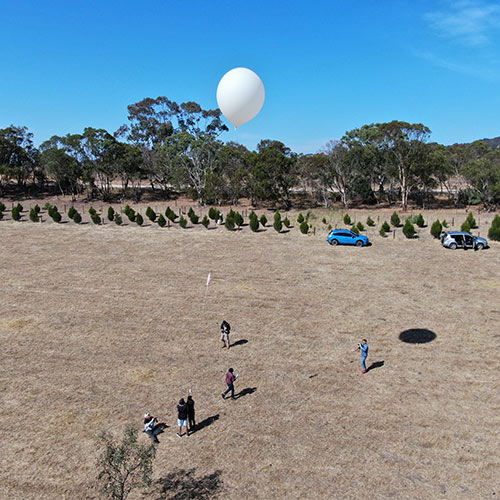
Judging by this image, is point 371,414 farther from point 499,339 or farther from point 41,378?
point 41,378

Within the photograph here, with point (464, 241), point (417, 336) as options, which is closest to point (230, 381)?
point (417, 336)

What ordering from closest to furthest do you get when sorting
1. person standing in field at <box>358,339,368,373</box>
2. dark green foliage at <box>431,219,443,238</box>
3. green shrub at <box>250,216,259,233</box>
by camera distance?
person standing in field at <box>358,339,368,373</box> → dark green foliage at <box>431,219,443,238</box> → green shrub at <box>250,216,259,233</box>

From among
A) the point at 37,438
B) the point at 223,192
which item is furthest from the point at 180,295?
the point at 223,192

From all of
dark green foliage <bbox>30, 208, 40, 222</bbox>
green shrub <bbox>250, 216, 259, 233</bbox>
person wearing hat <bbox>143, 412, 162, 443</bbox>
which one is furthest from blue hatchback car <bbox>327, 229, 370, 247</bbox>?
dark green foliage <bbox>30, 208, 40, 222</bbox>

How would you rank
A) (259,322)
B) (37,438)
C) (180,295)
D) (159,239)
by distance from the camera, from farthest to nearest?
(159,239)
(180,295)
(259,322)
(37,438)

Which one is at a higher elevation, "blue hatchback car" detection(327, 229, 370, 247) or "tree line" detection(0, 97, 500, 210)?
"tree line" detection(0, 97, 500, 210)

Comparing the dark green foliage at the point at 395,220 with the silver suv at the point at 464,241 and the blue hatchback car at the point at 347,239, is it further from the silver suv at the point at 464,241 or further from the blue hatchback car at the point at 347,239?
the silver suv at the point at 464,241

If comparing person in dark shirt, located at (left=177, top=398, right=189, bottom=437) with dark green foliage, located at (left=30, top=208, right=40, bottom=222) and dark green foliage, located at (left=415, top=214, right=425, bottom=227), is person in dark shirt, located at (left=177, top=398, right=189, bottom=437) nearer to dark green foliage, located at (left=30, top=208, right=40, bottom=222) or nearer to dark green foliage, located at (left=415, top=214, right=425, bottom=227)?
dark green foliage, located at (left=415, top=214, right=425, bottom=227)

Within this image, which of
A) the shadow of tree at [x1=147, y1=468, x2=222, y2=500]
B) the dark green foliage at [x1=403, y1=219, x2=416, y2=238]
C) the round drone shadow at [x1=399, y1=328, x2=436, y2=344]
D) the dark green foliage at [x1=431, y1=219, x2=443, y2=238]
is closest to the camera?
the shadow of tree at [x1=147, y1=468, x2=222, y2=500]
